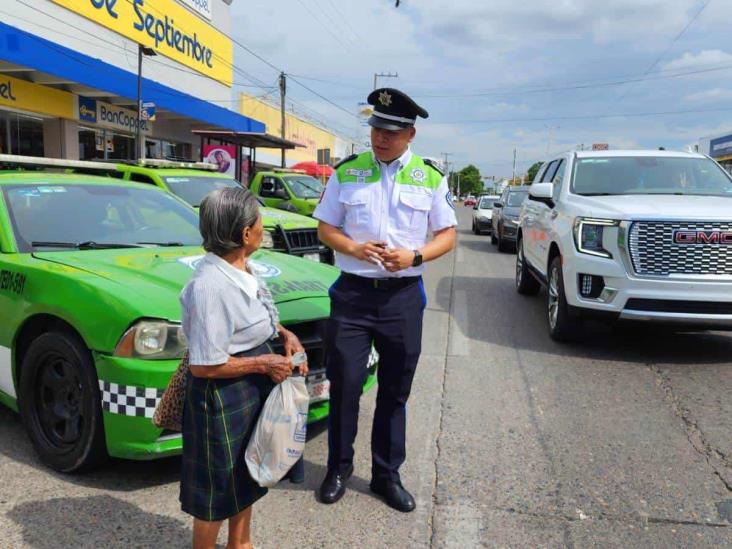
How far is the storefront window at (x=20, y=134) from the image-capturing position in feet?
55.6

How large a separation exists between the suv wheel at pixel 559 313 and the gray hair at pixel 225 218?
4.38 m

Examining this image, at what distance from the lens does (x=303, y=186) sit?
49.1 ft

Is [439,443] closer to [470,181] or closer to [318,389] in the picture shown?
[318,389]

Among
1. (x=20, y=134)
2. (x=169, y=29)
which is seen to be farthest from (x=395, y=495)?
(x=169, y=29)

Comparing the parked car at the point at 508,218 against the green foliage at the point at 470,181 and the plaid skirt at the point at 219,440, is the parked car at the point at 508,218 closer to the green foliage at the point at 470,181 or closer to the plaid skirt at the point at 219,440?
the plaid skirt at the point at 219,440

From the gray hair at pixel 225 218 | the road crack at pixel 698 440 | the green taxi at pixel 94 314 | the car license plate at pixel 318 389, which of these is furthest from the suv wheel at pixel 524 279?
the gray hair at pixel 225 218

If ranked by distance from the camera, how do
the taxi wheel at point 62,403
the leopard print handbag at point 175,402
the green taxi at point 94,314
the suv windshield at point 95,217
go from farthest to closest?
1. the suv windshield at point 95,217
2. the taxi wheel at point 62,403
3. the green taxi at point 94,314
4. the leopard print handbag at point 175,402

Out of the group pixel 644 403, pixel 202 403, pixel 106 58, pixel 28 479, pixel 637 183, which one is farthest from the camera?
pixel 106 58

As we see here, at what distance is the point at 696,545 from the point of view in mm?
2811

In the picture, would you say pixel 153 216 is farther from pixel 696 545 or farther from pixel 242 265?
pixel 696 545

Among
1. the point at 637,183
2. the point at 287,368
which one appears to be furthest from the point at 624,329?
the point at 287,368

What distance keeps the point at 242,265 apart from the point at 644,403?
3.55m

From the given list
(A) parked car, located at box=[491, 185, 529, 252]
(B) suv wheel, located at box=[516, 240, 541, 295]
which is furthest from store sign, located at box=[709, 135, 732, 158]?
(B) suv wheel, located at box=[516, 240, 541, 295]

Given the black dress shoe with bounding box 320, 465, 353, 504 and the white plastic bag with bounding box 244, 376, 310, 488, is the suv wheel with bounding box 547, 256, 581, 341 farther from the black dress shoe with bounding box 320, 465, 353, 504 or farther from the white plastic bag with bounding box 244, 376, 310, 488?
the white plastic bag with bounding box 244, 376, 310, 488
